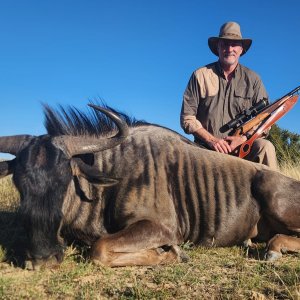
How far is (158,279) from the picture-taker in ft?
10.0

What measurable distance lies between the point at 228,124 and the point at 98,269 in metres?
2.73

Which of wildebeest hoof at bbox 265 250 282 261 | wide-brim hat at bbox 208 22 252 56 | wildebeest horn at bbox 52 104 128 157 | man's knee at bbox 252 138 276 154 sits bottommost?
wildebeest hoof at bbox 265 250 282 261

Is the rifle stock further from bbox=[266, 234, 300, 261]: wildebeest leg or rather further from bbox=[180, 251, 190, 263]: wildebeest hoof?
bbox=[180, 251, 190, 263]: wildebeest hoof

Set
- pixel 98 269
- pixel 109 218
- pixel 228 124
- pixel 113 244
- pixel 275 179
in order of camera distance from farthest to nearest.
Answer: pixel 228 124
pixel 275 179
pixel 109 218
pixel 113 244
pixel 98 269

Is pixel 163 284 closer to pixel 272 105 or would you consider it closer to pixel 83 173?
pixel 83 173

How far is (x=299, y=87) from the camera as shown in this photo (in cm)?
596

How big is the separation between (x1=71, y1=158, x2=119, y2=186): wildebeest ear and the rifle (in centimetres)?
206

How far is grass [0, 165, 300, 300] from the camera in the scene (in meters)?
2.75

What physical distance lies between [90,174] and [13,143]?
716 millimetres

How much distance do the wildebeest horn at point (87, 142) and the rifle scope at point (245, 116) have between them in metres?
1.97

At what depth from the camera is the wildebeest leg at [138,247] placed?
3.58 m

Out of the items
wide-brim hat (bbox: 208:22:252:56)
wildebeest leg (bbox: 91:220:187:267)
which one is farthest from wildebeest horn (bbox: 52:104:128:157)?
wide-brim hat (bbox: 208:22:252:56)

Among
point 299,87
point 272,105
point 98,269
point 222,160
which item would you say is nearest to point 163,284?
point 98,269

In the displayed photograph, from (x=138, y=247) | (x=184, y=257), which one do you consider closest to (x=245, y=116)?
(x=184, y=257)
